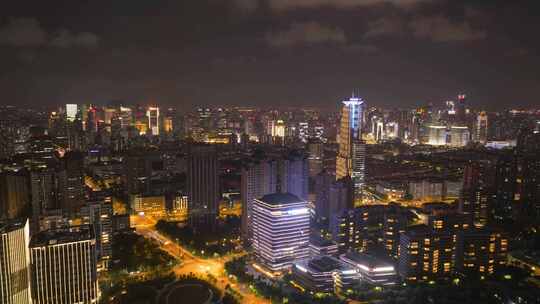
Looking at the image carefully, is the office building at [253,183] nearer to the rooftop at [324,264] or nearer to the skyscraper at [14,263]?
the rooftop at [324,264]

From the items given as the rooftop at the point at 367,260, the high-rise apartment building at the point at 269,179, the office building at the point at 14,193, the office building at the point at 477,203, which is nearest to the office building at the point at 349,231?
the rooftop at the point at 367,260

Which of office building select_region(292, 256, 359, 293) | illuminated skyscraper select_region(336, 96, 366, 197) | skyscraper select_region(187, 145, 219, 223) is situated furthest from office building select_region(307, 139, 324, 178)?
office building select_region(292, 256, 359, 293)

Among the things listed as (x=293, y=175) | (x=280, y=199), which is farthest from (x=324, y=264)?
(x=293, y=175)

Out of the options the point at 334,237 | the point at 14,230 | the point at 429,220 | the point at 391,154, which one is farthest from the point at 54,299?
the point at 391,154

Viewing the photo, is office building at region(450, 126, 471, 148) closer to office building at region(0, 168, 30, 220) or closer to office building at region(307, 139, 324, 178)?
office building at region(307, 139, 324, 178)

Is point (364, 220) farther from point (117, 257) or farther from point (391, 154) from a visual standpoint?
point (391, 154)

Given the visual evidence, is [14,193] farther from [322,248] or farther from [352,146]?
[352,146]
